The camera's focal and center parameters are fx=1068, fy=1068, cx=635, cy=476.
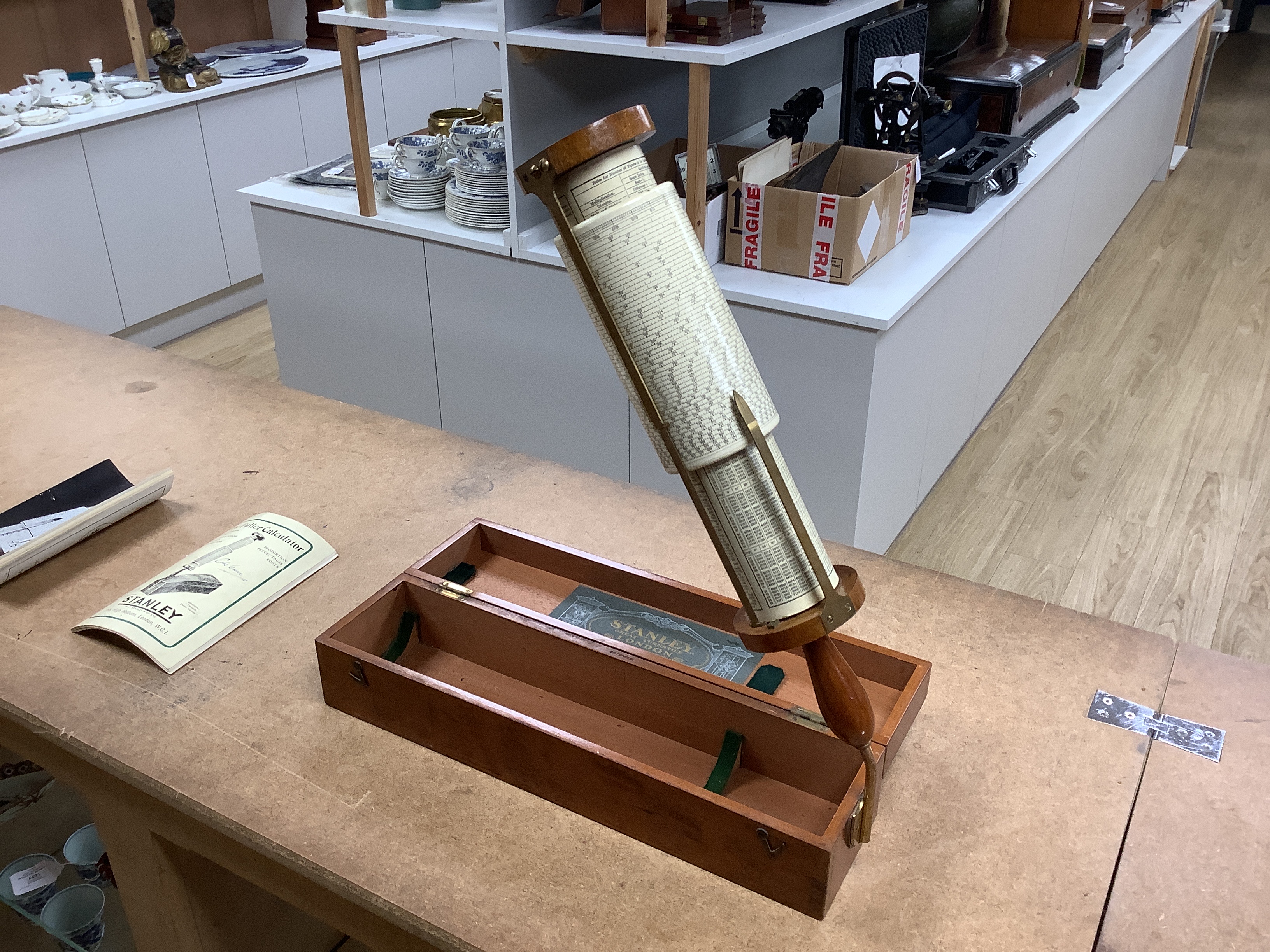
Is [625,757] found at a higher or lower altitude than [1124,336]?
higher

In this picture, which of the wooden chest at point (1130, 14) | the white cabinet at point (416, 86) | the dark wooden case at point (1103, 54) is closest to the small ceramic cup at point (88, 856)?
the white cabinet at point (416, 86)

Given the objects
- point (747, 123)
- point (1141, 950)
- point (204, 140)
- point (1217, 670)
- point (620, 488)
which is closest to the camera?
point (1141, 950)

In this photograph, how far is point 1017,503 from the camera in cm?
265

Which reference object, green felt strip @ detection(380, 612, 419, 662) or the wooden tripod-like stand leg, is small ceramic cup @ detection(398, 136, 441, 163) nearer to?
green felt strip @ detection(380, 612, 419, 662)

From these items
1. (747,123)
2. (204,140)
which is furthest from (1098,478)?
(204,140)

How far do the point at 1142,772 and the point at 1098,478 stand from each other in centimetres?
195

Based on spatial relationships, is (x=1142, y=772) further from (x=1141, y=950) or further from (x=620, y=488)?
(x=620, y=488)

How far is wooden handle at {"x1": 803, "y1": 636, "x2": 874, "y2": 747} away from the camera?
0.78 meters

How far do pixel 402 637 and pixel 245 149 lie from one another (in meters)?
3.06

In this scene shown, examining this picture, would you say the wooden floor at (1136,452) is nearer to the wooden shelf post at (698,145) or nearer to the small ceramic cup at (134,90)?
the small ceramic cup at (134,90)

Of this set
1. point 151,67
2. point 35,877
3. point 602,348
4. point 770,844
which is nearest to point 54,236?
point 151,67

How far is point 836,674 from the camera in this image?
2.59 feet

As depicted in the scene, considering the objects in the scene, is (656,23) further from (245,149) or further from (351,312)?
(245,149)

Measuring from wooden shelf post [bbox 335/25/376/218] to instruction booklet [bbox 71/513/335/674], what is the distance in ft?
3.98
